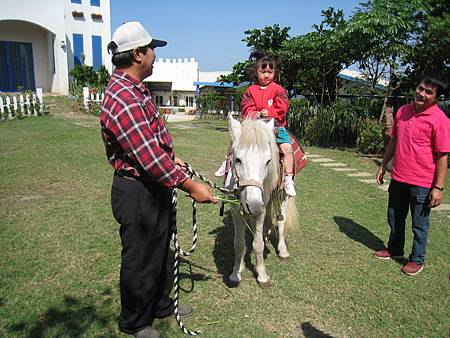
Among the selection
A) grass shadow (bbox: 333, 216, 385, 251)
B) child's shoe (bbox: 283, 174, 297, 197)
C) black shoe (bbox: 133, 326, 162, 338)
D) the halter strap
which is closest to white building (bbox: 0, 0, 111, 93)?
grass shadow (bbox: 333, 216, 385, 251)

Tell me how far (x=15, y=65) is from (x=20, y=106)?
19.4 ft

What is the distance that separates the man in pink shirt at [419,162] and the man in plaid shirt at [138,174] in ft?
8.05

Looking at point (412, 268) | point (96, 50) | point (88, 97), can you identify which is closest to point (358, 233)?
point (412, 268)

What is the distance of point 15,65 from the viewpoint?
60.0 feet

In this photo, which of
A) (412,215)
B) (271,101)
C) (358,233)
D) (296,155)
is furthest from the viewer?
(358,233)

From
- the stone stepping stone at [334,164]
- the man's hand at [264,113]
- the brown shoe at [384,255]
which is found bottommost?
the brown shoe at [384,255]

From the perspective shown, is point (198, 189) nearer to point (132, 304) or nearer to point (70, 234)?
point (132, 304)

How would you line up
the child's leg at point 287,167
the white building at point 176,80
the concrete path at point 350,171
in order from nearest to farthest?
the child's leg at point 287,167, the concrete path at point 350,171, the white building at point 176,80

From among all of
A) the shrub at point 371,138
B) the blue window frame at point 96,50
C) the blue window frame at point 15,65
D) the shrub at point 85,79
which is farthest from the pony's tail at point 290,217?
the blue window frame at point 96,50

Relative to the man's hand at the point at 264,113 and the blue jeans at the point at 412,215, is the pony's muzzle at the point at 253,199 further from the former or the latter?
the blue jeans at the point at 412,215

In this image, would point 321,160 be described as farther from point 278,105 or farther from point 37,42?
point 37,42

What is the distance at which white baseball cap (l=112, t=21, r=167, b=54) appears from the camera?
2248mm

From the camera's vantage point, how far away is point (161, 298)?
3.00m

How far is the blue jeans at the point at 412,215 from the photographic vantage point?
3701mm
